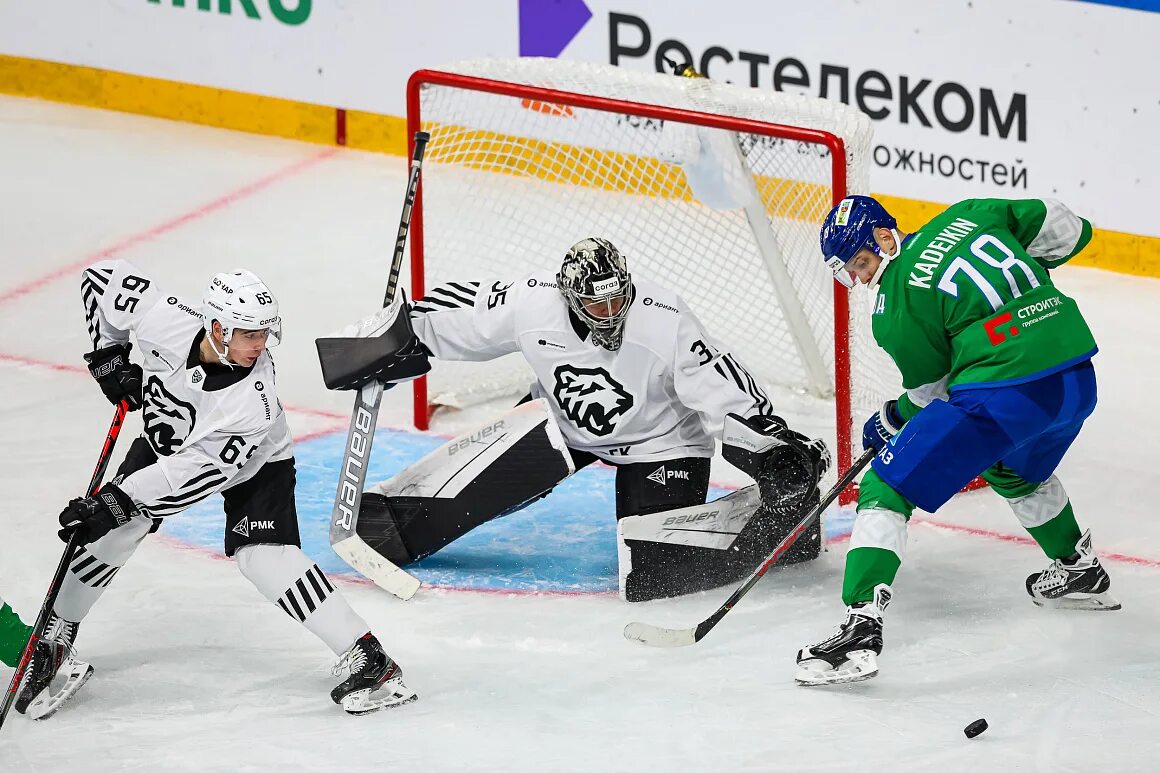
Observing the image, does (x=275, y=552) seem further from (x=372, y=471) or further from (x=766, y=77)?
(x=766, y=77)

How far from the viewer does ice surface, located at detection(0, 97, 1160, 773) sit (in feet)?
12.9

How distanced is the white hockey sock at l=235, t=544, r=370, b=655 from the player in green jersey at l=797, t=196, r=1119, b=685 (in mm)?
1024

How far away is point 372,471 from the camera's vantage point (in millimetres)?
5508

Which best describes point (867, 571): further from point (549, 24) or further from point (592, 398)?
point (549, 24)

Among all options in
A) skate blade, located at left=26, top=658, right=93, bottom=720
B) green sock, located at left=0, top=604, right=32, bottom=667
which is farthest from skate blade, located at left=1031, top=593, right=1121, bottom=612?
green sock, located at left=0, top=604, right=32, bottom=667

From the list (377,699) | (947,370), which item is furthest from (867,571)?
(377,699)

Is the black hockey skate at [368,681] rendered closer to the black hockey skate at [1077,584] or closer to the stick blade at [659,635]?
the stick blade at [659,635]

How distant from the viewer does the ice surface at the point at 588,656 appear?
393cm

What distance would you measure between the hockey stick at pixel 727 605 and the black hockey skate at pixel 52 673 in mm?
1265

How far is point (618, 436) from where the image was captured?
186 inches

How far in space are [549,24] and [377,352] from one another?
10.4ft

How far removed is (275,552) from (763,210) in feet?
7.36

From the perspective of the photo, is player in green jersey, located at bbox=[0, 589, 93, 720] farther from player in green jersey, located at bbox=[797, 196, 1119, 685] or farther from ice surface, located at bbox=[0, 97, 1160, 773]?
player in green jersey, located at bbox=[797, 196, 1119, 685]

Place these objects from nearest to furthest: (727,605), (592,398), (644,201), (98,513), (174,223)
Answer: (98,513) → (727,605) → (592,398) → (644,201) → (174,223)
